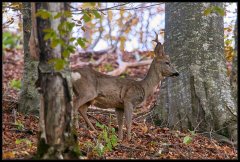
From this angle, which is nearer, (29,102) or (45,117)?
(45,117)

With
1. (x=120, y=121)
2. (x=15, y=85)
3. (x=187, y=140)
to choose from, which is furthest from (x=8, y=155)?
(x=15, y=85)

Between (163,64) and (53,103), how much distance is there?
3.69m

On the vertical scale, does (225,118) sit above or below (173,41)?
below

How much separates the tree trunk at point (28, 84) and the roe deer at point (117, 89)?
772 mm

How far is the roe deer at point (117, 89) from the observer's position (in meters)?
8.17

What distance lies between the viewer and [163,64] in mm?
8836

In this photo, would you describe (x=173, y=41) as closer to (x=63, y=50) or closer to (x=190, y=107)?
(x=190, y=107)

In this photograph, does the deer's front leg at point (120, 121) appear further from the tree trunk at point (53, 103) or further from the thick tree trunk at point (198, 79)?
the tree trunk at point (53, 103)

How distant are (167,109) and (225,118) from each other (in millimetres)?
1035

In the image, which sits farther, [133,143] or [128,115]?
[128,115]

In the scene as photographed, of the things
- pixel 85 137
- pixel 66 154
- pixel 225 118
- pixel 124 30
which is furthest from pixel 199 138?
pixel 124 30

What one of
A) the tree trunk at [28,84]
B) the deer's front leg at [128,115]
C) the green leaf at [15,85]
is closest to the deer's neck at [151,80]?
the deer's front leg at [128,115]

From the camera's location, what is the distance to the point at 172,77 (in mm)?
8977

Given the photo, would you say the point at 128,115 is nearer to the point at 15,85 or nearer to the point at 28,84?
the point at 28,84
